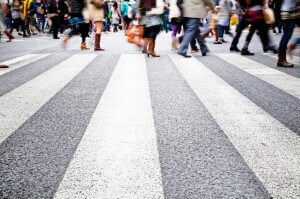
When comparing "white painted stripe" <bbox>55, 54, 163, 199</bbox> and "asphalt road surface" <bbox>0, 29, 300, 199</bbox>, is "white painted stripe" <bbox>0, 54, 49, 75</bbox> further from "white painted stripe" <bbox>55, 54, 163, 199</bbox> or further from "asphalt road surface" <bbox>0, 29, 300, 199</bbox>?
"white painted stripe" <bbox>55, 54, 163, 199</bbox>

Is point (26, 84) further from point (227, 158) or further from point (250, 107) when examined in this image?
point (227, 158)

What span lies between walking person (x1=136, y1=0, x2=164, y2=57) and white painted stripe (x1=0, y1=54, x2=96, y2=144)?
7.63ft

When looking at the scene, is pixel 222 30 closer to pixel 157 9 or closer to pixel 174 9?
pixel 174 9

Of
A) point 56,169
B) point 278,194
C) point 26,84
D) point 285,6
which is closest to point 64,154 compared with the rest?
point 56,169

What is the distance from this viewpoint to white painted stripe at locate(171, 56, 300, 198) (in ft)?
7.73

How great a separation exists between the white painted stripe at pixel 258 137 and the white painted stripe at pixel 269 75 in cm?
74

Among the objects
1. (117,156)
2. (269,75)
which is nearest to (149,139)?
(117,156)

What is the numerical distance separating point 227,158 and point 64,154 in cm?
117

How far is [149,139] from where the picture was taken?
3.16 m

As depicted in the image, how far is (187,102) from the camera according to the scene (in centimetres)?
449

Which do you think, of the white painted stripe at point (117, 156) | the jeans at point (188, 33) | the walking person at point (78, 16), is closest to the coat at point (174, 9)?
the jeans at point (188, 33)

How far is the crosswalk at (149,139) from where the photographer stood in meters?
2.28

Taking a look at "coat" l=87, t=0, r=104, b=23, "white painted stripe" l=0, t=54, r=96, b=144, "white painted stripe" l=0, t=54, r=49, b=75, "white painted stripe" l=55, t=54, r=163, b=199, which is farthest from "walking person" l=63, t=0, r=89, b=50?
"white painted stripe" l=55, t=54, r=163, b=199

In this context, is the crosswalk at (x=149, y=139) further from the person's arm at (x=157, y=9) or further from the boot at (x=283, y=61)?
the person's arm at (x=157, y=9)
